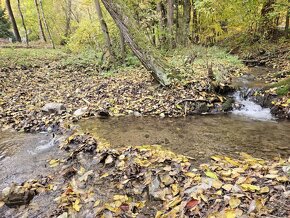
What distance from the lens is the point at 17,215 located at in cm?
335

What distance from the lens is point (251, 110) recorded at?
7098 millimetres

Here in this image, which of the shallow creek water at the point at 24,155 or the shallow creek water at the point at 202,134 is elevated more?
the shallow creek water at the point at 202,134

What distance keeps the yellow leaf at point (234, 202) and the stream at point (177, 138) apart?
131 cm

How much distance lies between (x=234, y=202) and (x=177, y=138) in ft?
8.54

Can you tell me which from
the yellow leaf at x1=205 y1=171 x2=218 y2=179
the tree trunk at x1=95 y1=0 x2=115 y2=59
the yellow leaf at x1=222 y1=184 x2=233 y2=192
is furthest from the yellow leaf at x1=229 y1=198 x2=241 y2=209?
the tree trunk at x1=95 y1=0 x2=115 y2=59

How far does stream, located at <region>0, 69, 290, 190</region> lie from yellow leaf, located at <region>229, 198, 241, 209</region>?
131 cm

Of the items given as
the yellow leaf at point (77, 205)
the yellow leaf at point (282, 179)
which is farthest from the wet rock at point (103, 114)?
the yellow leaf at point (282, 179)

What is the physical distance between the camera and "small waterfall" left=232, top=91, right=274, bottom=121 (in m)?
6.55

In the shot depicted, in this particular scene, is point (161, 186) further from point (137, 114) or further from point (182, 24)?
point (182, 24)

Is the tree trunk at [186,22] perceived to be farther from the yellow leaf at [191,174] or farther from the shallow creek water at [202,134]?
the yellow leaf at [191,174]

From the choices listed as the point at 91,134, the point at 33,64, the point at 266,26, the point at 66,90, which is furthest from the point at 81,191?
the point at 266,26

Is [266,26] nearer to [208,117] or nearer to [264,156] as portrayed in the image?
[208,117]

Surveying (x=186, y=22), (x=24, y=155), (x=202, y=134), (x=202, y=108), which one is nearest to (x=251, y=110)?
(x=202, y=108)

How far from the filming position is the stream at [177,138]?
14.5 ft
